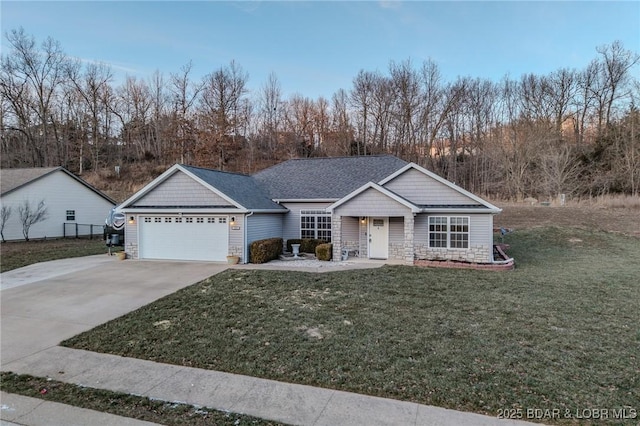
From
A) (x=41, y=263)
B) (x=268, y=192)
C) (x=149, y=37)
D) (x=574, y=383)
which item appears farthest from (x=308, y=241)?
(x=149, y=37)

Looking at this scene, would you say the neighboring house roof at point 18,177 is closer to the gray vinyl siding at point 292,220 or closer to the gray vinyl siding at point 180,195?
the gray vinyl siding at point 180,195

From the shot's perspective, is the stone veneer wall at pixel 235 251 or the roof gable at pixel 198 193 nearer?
the stone veneer wall at pixel 235 251

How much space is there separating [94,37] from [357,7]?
15.3 m

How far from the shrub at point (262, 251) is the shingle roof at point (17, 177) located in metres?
17.2

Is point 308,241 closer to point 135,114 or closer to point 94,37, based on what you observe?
point 94,37

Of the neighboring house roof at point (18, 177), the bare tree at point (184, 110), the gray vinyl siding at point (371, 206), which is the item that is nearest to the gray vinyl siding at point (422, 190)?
the gray vinyl siding at point (371, 206)

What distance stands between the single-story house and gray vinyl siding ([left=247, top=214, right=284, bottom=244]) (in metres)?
0.05

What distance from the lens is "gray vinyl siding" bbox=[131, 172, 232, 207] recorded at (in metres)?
15.3

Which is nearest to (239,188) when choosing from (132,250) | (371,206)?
(132,250)

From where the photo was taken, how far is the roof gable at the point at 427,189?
1417 centimetres

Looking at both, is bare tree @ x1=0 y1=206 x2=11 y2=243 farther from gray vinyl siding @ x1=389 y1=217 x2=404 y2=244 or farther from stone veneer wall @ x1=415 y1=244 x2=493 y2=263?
stone veneer wall @ x1=415 y1=244 x2=493 y2=263

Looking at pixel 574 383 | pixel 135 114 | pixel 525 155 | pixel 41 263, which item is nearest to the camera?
pixel 574 383

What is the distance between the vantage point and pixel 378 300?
8695 mm

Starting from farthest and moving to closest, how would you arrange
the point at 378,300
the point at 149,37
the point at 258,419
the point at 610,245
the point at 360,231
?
the point at 149,37
the point at 610,245
the point at 360,231
the point at 378,300
the point at 258,419
